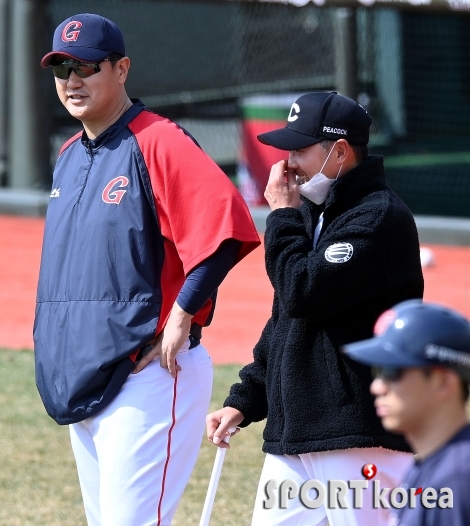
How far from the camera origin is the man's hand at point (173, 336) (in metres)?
3.13

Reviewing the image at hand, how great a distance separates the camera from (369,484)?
118 inches

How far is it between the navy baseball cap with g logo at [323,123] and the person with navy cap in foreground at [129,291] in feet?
0.80

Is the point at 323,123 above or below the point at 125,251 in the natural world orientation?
above

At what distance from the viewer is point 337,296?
Result: 2939 mm

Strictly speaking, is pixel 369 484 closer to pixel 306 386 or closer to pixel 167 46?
pixel 306 386

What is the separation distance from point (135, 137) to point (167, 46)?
12178mm

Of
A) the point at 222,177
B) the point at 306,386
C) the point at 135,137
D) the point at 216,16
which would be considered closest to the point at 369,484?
the point at 306,386

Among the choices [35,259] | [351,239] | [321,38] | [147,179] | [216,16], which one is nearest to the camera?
[351,239]

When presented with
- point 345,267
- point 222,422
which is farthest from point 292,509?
point 345,267

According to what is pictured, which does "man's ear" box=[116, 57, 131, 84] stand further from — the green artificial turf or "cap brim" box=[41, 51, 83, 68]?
the green artificial turf

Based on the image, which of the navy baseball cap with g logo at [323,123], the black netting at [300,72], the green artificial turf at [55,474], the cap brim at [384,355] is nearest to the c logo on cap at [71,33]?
the navy baseball cap with g logo at [323,123]

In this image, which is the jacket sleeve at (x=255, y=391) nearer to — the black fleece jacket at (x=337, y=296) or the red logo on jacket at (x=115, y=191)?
the black fleece jacket at (x=337, y=296)

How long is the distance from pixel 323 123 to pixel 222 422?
975 mm

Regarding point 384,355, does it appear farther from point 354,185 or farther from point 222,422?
point 222,422
